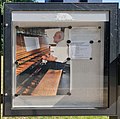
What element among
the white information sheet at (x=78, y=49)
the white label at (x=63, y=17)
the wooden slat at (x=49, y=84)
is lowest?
the wooden slat at (x=49, y=84)

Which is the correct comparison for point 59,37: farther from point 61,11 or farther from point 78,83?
point 78,83

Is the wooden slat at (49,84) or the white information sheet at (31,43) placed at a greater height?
the white information sheet at (31,43)

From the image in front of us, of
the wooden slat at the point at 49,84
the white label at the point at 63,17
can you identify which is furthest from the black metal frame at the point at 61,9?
the wooden slat at the point at 49,84

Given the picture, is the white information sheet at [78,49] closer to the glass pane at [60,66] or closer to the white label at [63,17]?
the glass pane at [60,66]

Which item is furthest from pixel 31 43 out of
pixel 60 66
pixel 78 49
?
pixel 78 49

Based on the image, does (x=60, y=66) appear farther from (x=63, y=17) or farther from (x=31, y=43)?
(x=63, y=17)

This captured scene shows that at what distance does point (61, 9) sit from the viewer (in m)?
3.12

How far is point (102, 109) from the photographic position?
3.21 metres

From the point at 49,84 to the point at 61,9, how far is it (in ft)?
2.46

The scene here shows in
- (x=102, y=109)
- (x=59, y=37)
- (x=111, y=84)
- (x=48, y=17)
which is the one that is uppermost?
(x=48, y=17)

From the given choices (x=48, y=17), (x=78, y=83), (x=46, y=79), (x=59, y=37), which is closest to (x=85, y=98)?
(x=78, y=83)

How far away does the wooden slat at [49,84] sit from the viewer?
3197 millimetres

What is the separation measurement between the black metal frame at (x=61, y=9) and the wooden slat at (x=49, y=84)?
0.17 m

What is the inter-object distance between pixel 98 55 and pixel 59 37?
43cm
